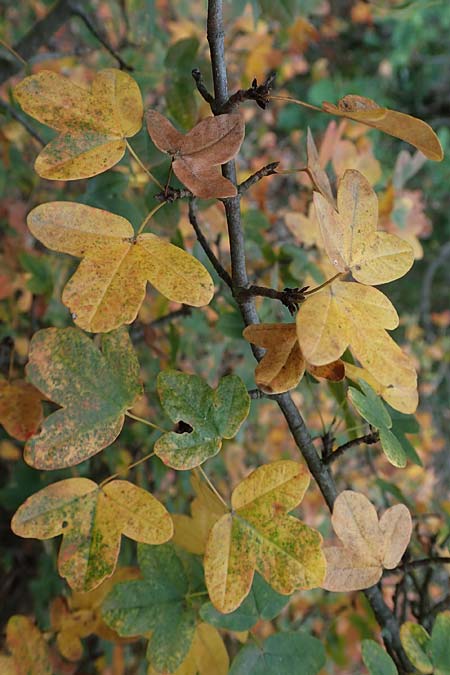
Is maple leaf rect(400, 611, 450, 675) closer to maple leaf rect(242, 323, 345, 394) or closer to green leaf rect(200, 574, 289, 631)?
green leaf rect(200, 574, 289, 631)

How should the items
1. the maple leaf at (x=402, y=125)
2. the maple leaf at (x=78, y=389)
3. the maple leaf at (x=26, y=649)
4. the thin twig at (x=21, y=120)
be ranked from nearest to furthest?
the maple leaf at (x=402, y=125) < the maple leaf at (x=78, y=389) < the maple leaf at (x=26, y=649) < the thin twig at (x=21, y=120)

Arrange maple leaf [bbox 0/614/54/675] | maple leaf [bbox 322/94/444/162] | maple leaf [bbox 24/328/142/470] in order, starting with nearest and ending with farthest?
maple leaf [bbox 322/94/444/162], maple leaf [bbox 24/328/142/470], maple leaf [bbox 0/614/54/675]

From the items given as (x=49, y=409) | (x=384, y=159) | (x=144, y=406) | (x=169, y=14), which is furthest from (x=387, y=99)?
(x=49, y=409)

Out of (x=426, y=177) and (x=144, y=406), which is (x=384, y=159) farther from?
(x=144, y=406)

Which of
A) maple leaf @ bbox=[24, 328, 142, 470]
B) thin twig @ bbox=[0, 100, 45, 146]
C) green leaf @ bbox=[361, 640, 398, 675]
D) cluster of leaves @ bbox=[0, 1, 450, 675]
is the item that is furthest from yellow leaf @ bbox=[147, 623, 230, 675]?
thin twig @ bbox=[0, 100, 45, 146]

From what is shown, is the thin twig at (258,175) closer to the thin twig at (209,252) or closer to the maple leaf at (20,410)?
the thin twig at (209,252)

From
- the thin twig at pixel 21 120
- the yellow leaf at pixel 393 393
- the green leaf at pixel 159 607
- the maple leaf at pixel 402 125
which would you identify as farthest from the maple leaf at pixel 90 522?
the thin twig at pixel 21 120
